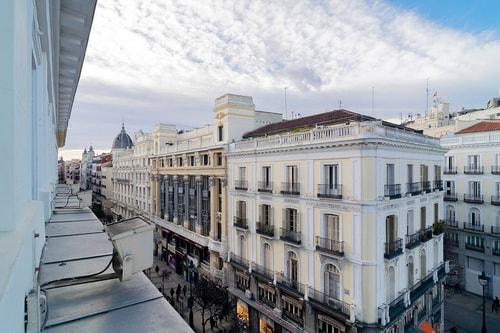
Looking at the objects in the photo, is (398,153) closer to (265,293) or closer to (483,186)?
(265,293)

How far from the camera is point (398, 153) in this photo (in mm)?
16438

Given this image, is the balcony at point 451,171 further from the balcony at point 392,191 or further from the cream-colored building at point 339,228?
the balcony at point 392,191

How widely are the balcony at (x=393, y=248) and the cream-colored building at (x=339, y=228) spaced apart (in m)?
0.07

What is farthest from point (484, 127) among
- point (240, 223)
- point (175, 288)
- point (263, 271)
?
point (175, 288)

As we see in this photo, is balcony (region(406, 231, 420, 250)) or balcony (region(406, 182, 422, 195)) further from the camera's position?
balcony (region(406, 182, 422, 195))

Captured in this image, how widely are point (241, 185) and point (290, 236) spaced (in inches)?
254

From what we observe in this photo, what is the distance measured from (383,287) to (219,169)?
51.7ft

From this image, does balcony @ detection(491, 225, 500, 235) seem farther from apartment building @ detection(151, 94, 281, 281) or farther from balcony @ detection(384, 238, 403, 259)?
apartment building @ detection(151, 94, 281, 281)

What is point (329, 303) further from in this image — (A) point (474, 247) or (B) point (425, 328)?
(A) point (474, 247)

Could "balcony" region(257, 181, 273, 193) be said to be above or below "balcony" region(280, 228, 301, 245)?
above

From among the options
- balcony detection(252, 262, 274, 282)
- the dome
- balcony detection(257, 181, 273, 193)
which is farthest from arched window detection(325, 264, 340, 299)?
the dome

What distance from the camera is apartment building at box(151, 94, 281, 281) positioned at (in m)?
26.1

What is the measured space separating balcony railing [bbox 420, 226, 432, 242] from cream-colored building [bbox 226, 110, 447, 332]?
3.5 inches

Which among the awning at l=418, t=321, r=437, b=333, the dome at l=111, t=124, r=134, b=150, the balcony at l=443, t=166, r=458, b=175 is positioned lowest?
the awning at l=418, t=321, r=437, b=333
